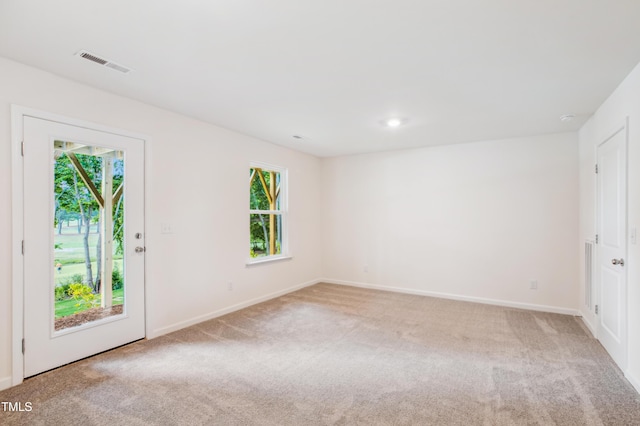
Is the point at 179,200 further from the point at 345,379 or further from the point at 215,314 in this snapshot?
the point at 345,379

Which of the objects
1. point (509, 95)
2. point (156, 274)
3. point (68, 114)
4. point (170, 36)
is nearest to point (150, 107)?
point (68, 114)

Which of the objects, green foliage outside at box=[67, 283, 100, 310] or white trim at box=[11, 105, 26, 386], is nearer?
white trim at box=[11, 105, 26, 386]

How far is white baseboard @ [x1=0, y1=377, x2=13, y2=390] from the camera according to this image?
7.66 ft

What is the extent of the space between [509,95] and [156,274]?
396 centimetres

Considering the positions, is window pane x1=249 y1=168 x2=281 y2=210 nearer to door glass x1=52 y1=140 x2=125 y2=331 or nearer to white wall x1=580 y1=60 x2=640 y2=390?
door glass x1=52 y1=140 x2=125 y2=331

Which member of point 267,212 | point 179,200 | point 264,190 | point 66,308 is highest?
point 264,190

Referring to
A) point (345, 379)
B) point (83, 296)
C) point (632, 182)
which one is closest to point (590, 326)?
point (632, 182)

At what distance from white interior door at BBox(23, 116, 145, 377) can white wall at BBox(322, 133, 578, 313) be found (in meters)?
3.61

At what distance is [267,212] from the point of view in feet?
16.6

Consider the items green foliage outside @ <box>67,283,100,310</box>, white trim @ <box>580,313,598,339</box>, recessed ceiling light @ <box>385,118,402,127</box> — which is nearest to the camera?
green foliage outside @ <box>67,283,100,310</box>

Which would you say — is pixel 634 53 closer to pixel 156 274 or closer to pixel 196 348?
pixel 196 348

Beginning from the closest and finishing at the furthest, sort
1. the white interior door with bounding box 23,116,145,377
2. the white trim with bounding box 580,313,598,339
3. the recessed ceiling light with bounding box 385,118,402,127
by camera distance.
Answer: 1. the white interior door with bounding box 23,116,145,377
2. the white trim with bounding box 580,313,598,339
3. the recessed ceiling light with bounding box 385,118,402,127

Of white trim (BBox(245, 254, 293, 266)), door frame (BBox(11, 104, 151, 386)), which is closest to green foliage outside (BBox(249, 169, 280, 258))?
white trim (BBox(245, 254, 293, 266))

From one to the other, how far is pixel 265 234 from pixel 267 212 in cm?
37
